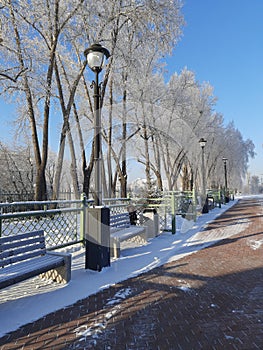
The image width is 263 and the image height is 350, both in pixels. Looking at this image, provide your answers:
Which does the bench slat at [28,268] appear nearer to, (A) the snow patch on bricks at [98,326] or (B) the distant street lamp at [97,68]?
(A) the snow patch on bricks at [98,326]

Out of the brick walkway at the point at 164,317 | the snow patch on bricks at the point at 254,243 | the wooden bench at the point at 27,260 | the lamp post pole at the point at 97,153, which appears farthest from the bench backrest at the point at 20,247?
the snow patch on bricks at the point at 254,243

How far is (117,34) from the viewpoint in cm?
1250

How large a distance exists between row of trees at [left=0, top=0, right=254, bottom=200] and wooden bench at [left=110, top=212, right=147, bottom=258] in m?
5.18

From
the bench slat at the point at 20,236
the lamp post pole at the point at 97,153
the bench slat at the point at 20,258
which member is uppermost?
the lamp post pole at the point at 97,153

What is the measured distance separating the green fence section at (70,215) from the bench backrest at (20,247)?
0.64m

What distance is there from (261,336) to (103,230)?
288 cm

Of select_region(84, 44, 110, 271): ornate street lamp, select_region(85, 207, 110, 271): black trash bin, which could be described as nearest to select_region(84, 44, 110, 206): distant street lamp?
select_region(84, 44, 110, 271): ornate street lamp

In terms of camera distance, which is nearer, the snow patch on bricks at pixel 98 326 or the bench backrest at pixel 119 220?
the snow patch on bricks at pixel 98 326

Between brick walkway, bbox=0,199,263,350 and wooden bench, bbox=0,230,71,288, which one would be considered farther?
wooden bench, bbox=0,230,71,288

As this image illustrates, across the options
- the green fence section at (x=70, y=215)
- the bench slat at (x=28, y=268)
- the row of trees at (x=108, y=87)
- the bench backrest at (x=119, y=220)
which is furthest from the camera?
the row of trees at (x=108, y=87)

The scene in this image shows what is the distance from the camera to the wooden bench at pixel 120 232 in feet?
18.5

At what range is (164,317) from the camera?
3.07m

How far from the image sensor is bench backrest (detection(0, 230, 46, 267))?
11.3 feet

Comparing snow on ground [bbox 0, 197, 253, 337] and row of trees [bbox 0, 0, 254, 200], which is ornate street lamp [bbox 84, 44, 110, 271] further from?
row of trees [bbox 0, 0, 254, 200]
